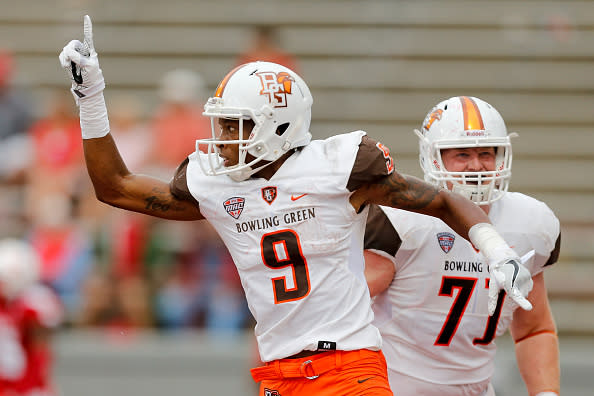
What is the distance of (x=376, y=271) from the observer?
156 inches

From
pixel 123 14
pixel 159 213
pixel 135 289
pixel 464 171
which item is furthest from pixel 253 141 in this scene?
pixel 123 14

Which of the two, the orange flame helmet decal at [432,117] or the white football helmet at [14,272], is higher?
the orange flame helmet decal at [432,117]

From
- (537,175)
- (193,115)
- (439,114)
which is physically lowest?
(537,175)

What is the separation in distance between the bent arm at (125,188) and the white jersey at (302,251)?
0.13 metres

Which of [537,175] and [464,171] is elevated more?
[464,171]

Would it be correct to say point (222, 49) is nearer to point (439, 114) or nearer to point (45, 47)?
point (45, 47)

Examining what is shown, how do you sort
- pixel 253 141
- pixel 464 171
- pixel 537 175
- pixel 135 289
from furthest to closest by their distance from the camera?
1. pixel 537 175
2. pixel 135 289
3. pixel 464 171
4. pixel 253 141

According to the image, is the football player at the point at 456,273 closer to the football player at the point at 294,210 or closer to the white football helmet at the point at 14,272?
the football player at the point at 294,210

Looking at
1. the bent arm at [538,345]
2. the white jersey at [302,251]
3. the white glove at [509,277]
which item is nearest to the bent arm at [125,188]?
the white jersey at [302,251]

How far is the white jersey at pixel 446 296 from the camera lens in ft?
13.1

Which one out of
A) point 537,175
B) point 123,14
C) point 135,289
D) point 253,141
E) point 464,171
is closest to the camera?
point 253,141

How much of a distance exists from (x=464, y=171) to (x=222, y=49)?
18.3ft

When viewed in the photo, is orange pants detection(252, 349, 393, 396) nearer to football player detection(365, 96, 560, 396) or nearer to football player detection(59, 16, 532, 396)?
football player detection(59, 16, 532, 396)

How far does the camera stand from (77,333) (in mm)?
7969
